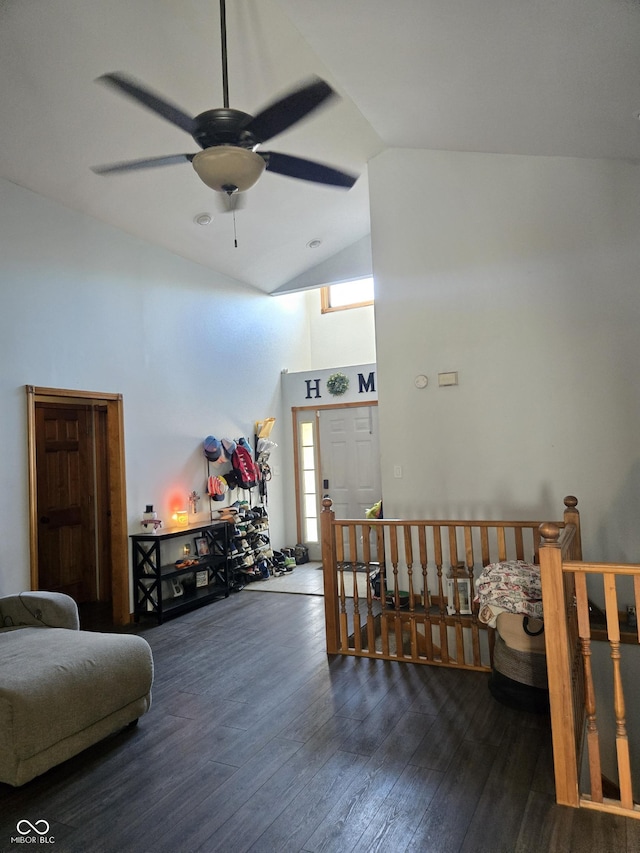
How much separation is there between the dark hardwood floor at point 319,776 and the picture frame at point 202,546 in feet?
7.21

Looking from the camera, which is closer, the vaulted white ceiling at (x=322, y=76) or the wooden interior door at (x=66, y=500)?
the vaulted white ceiling at (x=322, y=76)

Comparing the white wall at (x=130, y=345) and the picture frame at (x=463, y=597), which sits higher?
the white wall at (x=130, y=345)

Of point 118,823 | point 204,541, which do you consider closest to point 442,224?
point 204,541

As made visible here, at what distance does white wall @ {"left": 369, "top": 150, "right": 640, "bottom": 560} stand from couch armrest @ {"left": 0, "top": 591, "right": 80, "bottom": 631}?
8.96 ft

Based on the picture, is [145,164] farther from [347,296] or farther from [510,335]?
[347,296]

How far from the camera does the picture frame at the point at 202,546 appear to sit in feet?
19.5

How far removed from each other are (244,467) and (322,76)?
4.20 metres

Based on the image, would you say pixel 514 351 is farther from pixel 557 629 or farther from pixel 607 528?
pixel 557 629

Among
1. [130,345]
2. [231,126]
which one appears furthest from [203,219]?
[231,126]

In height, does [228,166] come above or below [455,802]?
above

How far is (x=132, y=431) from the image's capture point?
5.29m

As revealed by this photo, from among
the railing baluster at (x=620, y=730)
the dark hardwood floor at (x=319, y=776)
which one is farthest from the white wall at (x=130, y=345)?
the railing baluster at (x=620, y=730)

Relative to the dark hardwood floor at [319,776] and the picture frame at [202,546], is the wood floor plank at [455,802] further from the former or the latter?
the picture frame at [202,546]

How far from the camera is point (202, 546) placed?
19.6 feet
